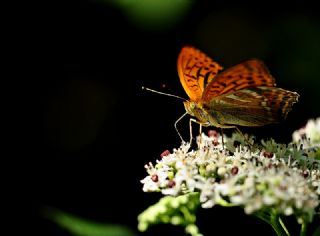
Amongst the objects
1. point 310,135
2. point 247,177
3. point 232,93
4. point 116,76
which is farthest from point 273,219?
point 116,76

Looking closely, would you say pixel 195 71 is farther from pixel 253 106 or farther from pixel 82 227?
pixel 82 227

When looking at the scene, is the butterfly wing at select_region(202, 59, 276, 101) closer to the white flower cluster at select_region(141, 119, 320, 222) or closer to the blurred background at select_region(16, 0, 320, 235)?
the white flower cluster at select_region(141, 119, 320, 222)

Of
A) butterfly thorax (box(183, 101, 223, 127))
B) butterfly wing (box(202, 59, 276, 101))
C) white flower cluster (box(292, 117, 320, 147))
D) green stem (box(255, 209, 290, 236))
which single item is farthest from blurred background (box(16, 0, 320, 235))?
green stem (box(255, 209, 290, 236))

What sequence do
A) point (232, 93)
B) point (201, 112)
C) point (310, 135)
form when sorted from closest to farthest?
point (232, 93) < point (201, 112) < point (310, 135)

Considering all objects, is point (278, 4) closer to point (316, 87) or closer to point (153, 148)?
point (316, 87)

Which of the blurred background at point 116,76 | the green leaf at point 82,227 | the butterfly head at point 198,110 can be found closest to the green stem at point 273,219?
the butterfly head at point 198,110

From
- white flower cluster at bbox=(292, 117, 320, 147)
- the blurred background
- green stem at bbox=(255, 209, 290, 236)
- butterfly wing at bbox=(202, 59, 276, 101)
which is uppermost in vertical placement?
the blurred background
